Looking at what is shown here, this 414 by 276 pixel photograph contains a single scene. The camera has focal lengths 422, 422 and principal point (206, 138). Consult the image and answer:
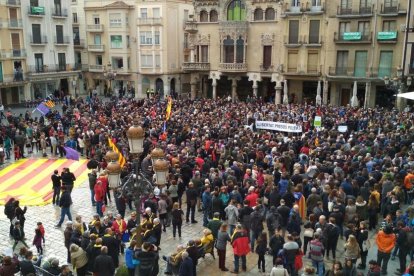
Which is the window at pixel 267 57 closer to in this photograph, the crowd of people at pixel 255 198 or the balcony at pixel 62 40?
the crowd of people at pixel 255 198

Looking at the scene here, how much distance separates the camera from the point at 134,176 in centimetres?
923

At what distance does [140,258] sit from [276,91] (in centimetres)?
3387

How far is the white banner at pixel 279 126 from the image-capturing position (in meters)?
22.1

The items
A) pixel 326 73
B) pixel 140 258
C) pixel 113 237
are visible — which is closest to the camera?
pixel 140 258

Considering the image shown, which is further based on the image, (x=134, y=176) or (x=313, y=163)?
(x=313, y=163)

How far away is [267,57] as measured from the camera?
42.5 metres

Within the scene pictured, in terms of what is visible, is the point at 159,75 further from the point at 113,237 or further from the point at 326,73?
the point at 113,237

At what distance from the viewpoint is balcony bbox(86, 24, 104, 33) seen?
1964 inches

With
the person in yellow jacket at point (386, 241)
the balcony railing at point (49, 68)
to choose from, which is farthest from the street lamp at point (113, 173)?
the balcony railing at point (49, 68)

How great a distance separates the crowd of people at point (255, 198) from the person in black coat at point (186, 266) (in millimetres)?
24

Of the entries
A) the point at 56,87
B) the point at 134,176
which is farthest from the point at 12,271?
the point at 56,87

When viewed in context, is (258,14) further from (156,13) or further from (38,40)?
(38,40)

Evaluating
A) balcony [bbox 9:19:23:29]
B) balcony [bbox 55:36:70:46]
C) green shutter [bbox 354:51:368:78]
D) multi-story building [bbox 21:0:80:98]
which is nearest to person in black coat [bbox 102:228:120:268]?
green shutter [bbox 354:51:368:78]

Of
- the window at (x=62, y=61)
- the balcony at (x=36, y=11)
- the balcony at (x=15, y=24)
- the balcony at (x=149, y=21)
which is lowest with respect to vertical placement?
the window at (x=62, y=61)
